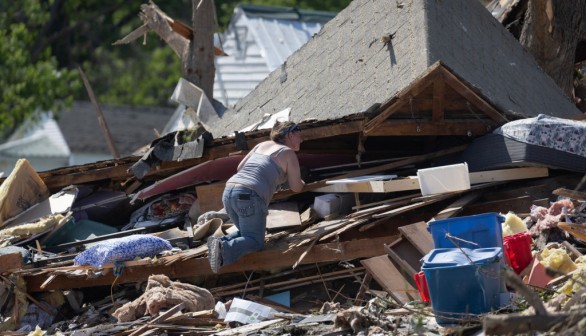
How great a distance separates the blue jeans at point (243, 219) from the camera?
900cm

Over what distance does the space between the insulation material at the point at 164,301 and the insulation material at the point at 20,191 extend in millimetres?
2627

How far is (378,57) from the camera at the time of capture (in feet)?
36.9

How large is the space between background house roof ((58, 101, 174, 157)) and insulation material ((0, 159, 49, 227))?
19.8m

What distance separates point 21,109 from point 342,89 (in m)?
15.5

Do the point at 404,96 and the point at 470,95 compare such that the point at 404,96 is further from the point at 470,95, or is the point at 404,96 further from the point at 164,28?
the point at 164,28

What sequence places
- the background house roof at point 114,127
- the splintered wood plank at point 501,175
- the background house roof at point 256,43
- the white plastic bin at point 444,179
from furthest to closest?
the background house roof at point 114,127 < the background house roof at point 256,43 < the splintered wood plank at point 501,175 < the white plastic bin at point 444,179

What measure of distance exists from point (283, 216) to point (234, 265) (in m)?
0.81

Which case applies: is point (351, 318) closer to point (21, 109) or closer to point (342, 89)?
point (342, 89)

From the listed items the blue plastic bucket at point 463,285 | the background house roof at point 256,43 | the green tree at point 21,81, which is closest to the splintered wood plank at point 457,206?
the blue plastic bucket at point 463,285

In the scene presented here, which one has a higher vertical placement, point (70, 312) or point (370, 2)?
point (370, 2)

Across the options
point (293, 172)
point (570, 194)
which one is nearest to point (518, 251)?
point (570, 194)

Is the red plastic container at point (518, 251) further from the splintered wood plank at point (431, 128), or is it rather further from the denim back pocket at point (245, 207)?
the splintered wood plank at point (431, 128)

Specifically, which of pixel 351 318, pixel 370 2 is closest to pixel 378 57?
pixel 370 2

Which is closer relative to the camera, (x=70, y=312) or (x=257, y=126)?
(x=70, y=312)
